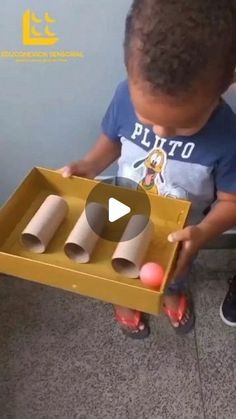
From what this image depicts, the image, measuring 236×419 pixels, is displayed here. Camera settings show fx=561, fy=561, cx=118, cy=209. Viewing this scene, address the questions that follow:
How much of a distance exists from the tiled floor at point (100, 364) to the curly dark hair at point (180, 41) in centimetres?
63

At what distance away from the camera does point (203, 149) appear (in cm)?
84

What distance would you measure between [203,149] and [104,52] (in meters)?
0.24

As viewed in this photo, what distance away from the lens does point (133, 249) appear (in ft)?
2.51

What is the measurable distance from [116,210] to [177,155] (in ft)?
0.42

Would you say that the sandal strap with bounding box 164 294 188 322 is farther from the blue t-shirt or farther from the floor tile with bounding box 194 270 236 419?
the blue t-shirt

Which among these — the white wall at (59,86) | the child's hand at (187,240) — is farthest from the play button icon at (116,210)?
the white wall at (59,86)

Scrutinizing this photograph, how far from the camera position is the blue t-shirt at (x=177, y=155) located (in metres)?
0.84

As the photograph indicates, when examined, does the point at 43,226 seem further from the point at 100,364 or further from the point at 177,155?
the point at 100,364

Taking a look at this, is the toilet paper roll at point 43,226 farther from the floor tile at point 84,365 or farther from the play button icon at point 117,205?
the floor tile at point 84,365

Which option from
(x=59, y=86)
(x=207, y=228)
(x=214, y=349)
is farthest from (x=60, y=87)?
(x=214, y=349)

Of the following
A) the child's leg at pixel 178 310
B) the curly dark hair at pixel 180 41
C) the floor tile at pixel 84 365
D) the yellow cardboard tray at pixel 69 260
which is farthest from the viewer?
the child's leg at pixel 178 310

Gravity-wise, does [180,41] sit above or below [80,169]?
above

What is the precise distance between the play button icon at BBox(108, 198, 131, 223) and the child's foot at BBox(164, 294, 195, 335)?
1.16ft

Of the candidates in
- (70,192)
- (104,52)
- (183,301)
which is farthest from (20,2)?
(183,301)
